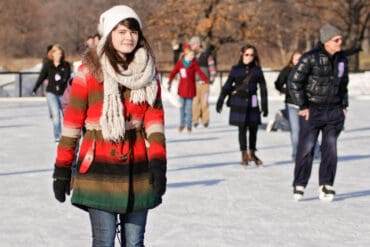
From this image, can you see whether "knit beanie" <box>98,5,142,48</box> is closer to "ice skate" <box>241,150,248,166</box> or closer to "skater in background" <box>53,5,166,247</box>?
"skater in background" <box>53,5,166,247</box>

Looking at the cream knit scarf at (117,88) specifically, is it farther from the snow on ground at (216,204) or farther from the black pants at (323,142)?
the black pants at (323,142)

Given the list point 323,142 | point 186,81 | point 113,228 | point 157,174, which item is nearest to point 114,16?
point 157,174

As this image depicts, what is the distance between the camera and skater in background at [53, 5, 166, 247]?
4207mm

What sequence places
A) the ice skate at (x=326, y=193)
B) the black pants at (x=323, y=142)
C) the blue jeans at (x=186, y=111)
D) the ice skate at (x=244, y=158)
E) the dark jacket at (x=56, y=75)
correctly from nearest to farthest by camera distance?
the black pants at (x=323, y=142)
the ice skate at (x=326, y=193)
the ice skate at (x=244, y=158)
the dark jacket at (x=56, y=75)
the blue jeans at (x=186, y=111)

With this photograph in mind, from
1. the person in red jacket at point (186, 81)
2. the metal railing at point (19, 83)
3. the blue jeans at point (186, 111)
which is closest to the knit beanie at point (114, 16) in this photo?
the blue jeans at point (186, 111)

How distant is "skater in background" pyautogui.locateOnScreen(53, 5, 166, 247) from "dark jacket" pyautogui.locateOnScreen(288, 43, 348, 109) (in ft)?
13.4

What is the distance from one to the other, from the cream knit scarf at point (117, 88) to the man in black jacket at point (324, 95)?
416cm

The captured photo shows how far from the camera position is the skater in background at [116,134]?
13.8 ft

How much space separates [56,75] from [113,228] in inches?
361

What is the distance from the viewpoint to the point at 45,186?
9531mm

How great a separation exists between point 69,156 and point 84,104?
0.24 m

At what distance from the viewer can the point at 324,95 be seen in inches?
326

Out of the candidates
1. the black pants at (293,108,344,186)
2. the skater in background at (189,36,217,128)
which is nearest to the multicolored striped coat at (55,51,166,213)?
the black pants at (293,108,344,186)

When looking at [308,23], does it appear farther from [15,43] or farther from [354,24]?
[15,43]
